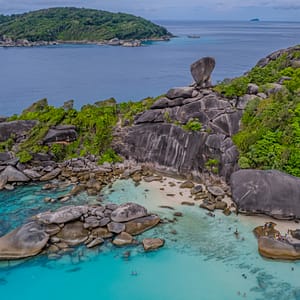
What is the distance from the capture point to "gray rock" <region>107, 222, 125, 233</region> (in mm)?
19516

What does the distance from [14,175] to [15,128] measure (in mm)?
7012

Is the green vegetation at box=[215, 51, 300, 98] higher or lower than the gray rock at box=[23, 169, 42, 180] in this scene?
higher

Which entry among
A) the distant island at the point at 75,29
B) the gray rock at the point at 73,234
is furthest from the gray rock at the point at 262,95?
the distant island at the point at 75,29

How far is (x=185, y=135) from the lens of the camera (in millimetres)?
27344

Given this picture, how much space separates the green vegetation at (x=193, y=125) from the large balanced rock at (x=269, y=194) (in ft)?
21.5

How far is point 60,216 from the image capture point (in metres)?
19.7

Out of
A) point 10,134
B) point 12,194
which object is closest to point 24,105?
point 10,134

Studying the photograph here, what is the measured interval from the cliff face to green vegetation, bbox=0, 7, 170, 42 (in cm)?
10472

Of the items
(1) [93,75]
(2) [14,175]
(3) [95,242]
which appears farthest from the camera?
(1) [93,75]

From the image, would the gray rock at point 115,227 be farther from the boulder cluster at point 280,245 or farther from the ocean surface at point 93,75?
the ocean surface at point 93,75

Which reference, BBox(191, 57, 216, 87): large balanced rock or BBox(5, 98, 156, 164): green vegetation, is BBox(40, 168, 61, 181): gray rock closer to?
BBox(5, 98, 156, 164): green vegetation

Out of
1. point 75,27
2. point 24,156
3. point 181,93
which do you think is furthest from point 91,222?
point 75,27

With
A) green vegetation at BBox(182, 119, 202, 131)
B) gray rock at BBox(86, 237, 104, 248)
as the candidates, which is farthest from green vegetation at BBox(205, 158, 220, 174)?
gray rock at BBox(86, 237, 104, 248)

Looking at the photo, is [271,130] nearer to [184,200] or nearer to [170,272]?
[184,200]
